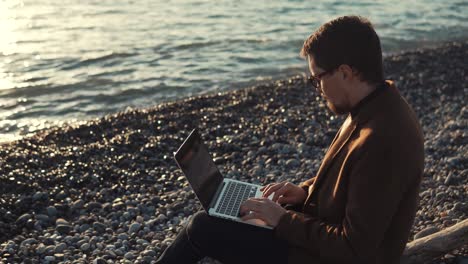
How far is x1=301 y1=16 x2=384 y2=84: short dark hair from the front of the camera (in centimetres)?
331

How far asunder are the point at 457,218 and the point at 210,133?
15.6 feet

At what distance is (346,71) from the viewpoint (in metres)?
3.38

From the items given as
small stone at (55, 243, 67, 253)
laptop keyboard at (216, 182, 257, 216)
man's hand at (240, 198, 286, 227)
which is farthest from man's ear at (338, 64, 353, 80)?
small stone at (55, 243, 67, 253)

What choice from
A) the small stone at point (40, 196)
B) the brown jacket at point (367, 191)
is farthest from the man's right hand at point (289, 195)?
the small stone at point (40, 196)

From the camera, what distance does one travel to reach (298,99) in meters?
11.7

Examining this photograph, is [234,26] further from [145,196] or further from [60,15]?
[145,196]

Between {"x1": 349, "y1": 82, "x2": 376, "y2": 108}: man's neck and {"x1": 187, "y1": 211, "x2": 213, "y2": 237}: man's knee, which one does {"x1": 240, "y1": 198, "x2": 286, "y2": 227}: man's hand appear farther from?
{"x1": 349, "y1": 82, "x2": 376, "y2": 108}: man's neck

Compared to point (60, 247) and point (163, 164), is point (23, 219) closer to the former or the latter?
point (60, 247)

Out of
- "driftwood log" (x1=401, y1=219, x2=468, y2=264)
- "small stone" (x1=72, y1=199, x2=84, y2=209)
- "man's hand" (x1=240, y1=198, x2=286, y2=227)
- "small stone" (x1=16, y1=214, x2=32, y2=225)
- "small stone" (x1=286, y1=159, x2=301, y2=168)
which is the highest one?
"man's hand" (x1=240, y1=198, x2=286, y2=227)

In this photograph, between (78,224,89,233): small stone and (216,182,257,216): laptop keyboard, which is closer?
(216,182,257,216): laptop keyboard

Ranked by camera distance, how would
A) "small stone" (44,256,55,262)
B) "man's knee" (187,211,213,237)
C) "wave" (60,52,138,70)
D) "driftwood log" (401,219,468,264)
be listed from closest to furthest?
"man's knee" (187,211,213,237) → "driftwood log" (401,219,468,264) → "small stone" (44,256,55,262) → "wave" (60,52,138,70)

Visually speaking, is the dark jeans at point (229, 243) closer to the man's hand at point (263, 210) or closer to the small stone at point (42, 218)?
the man's hand at point (263, 210)

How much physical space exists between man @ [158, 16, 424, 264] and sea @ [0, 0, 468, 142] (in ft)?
26.9

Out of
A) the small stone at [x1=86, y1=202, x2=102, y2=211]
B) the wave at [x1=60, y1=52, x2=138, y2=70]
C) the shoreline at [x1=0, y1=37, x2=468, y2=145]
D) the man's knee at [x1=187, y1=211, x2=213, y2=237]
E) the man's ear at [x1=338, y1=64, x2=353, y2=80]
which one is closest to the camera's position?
the man's ear at [x1=338, y1=64, x2=353, y2=80]
